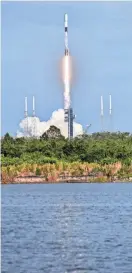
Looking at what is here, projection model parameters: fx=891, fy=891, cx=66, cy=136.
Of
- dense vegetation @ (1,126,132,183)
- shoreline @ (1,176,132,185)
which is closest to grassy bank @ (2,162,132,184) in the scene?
shoreline @ (1,176,132,185)

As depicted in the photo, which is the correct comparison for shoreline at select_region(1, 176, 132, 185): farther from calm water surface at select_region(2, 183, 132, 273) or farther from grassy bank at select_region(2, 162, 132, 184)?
calm water surface at select_region(2, 183, 132, 273)

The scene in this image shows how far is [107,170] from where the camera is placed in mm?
74000

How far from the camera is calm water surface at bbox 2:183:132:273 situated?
25.0 m

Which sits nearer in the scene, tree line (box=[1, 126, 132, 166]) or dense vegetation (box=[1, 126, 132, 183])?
dense vegetation (box=[1, 126, 132, 183])

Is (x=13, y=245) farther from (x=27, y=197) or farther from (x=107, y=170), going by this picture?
(x=107, y=170)

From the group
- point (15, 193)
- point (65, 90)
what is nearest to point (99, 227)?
point (15, 193)

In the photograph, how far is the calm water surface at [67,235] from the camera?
25.0 m

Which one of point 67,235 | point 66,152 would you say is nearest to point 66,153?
point 66,152

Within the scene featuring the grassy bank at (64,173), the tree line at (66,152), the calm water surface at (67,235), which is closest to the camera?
the calm water surface at (67,235)

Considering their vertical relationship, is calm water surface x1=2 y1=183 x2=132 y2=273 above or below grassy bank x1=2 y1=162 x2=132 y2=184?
below

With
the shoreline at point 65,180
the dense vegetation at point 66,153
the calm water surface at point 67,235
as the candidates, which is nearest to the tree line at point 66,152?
the dense vegetation at point 66,153

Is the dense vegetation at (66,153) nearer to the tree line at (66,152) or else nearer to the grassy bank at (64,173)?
the tree line at (66,152)

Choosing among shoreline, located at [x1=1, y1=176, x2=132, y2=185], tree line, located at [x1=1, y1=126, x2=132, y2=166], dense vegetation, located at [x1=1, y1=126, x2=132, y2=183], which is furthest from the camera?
tree line, located at [x1=1, y1=126, x2=132, y2=166]

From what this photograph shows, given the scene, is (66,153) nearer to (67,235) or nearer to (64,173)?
(64,173)
